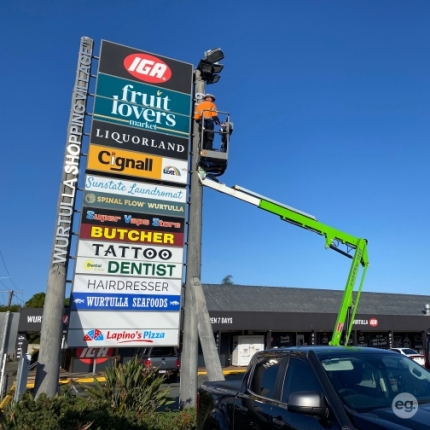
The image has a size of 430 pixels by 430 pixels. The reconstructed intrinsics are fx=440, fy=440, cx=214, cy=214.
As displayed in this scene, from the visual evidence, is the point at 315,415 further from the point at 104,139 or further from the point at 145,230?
the point at 104,139

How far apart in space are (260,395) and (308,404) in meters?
1.27

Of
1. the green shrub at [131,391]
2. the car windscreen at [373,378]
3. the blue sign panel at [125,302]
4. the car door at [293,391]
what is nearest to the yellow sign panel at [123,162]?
the blue sign panel at [125,302]

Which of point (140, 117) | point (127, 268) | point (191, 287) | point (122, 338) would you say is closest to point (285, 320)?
point (191, 287)

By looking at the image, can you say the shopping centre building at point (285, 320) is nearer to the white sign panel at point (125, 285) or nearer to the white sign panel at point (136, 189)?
the white sign panel at point (125, 285)

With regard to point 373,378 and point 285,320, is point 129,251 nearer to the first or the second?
point 373,378

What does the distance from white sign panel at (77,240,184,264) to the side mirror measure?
6.14 m

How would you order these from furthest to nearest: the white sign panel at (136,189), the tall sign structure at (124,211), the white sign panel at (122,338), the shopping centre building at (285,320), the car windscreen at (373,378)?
1. the shopping centre building at (285,320)
2. the white sign panel at (136,189)
3. the tall sign structure at (124,211)
4. the white sign panel at (122,338)
5. the car windscreen at (373,378)

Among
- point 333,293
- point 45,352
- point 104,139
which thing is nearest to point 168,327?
point 45,352

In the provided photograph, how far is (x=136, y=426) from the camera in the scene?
22.8ft

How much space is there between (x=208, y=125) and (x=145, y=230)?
3.05m

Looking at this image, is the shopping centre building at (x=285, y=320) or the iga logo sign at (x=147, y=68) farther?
the shopping centre building at (x=285, y=320)

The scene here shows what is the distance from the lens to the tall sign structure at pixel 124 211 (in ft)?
28.4

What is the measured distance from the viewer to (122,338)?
888 centimetres

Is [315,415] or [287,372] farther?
[287,372]
